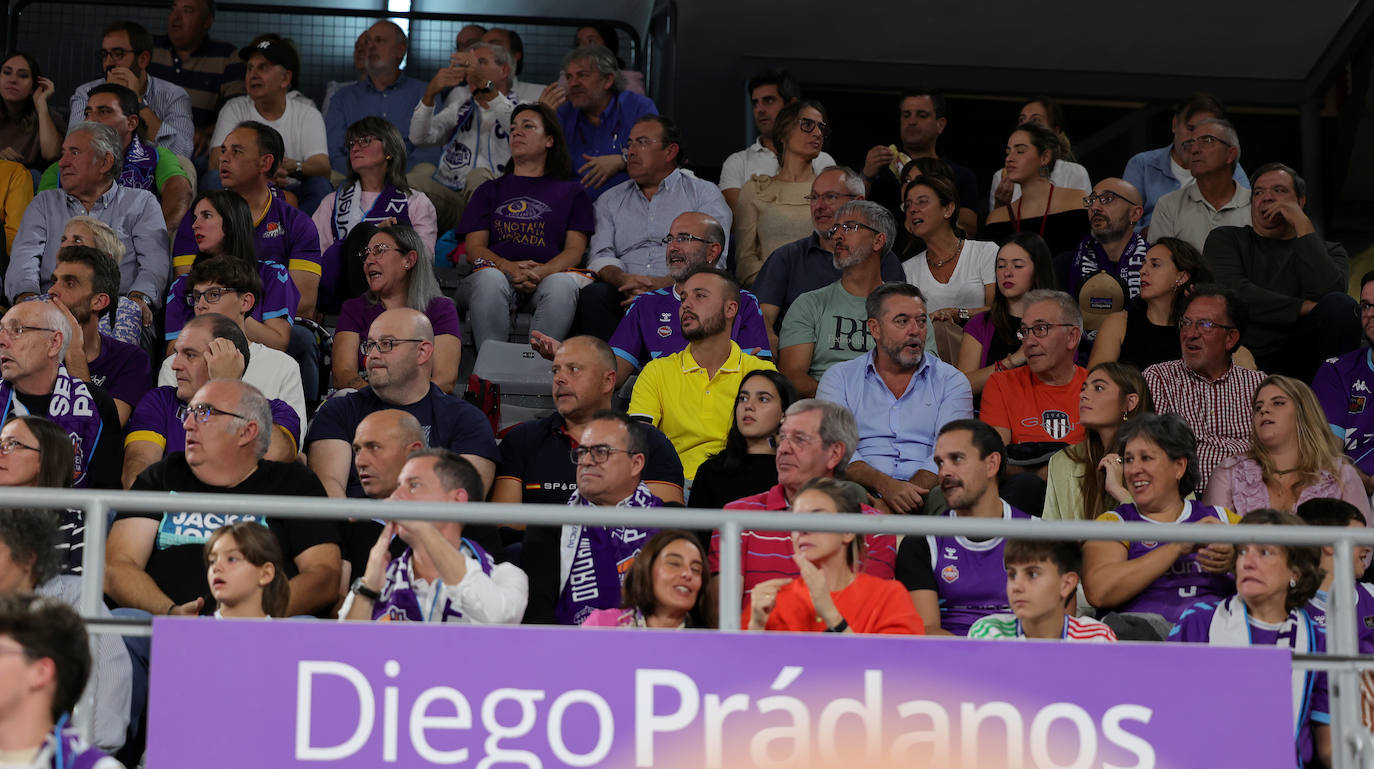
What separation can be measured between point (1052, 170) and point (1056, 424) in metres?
2.30

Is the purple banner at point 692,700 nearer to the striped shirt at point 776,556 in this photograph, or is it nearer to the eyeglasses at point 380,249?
the striped shirt at point 776,556

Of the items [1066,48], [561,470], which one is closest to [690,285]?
[561,470]

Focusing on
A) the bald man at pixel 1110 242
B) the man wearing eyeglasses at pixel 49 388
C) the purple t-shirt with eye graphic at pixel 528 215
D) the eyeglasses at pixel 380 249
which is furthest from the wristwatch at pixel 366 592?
the bald man at pixel 1110 242

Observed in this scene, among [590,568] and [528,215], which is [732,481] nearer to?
[590,568]

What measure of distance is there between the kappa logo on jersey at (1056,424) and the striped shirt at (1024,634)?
1643 mm

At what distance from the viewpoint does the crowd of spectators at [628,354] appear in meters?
4.27

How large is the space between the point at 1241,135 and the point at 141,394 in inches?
291

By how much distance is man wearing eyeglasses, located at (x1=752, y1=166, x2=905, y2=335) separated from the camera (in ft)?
22.7

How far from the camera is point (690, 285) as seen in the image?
6.11 meters

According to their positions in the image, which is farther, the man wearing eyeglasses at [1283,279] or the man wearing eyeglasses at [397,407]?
the man wearing eyeglasses at [1283,279]

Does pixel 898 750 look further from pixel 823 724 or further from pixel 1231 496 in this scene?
pixel 1231 496

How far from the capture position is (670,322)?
21.3 ft

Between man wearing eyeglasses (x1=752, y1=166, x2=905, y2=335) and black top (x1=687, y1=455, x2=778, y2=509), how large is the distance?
144 cm

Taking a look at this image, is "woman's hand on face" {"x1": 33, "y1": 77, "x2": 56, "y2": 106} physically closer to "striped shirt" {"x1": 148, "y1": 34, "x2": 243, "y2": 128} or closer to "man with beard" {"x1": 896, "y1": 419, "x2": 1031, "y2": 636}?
"striped shirt" {"x1": 148, "y1": 34, "x2": 243, "y2": 128}
